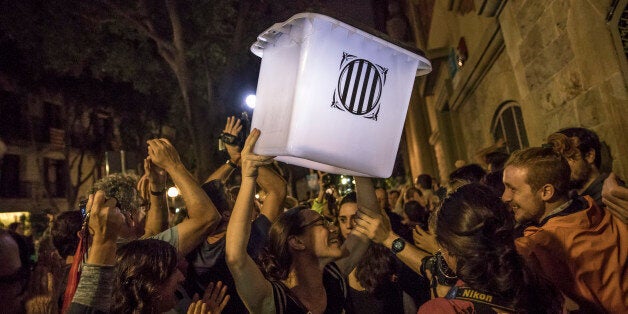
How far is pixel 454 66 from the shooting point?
30.4 feet

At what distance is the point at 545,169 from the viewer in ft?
7.96

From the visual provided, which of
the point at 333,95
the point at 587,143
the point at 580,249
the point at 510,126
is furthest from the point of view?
the point at 510,126

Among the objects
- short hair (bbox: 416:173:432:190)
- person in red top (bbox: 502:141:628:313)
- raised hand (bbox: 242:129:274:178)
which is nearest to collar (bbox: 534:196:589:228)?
person in red top (bbox: 502:141:628:313)

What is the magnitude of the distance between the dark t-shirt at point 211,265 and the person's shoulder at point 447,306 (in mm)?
1243

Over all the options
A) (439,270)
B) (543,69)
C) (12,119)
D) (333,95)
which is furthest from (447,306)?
(12,119)

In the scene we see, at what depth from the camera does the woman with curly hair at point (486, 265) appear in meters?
1.55

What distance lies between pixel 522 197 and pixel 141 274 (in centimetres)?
211

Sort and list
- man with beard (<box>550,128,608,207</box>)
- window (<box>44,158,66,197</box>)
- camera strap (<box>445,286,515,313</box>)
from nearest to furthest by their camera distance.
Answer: camera strap (<box>445,286,515,313</box>) < man with beard (<box>550,128,608,207</box>) < window (<box>44,158,66,197</box>)

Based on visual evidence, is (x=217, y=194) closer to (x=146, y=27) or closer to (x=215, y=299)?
(x=215, y=299)

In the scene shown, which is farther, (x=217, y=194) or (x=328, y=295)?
(x=217, y=194)

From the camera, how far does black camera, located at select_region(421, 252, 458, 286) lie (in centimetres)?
224

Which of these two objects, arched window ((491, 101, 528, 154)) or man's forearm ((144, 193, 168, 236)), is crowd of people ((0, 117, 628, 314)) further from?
arched window ((491, 101, 528, 154))

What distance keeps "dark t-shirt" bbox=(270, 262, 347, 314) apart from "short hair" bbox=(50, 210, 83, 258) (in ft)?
5.65

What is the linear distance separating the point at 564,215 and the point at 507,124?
479cm
